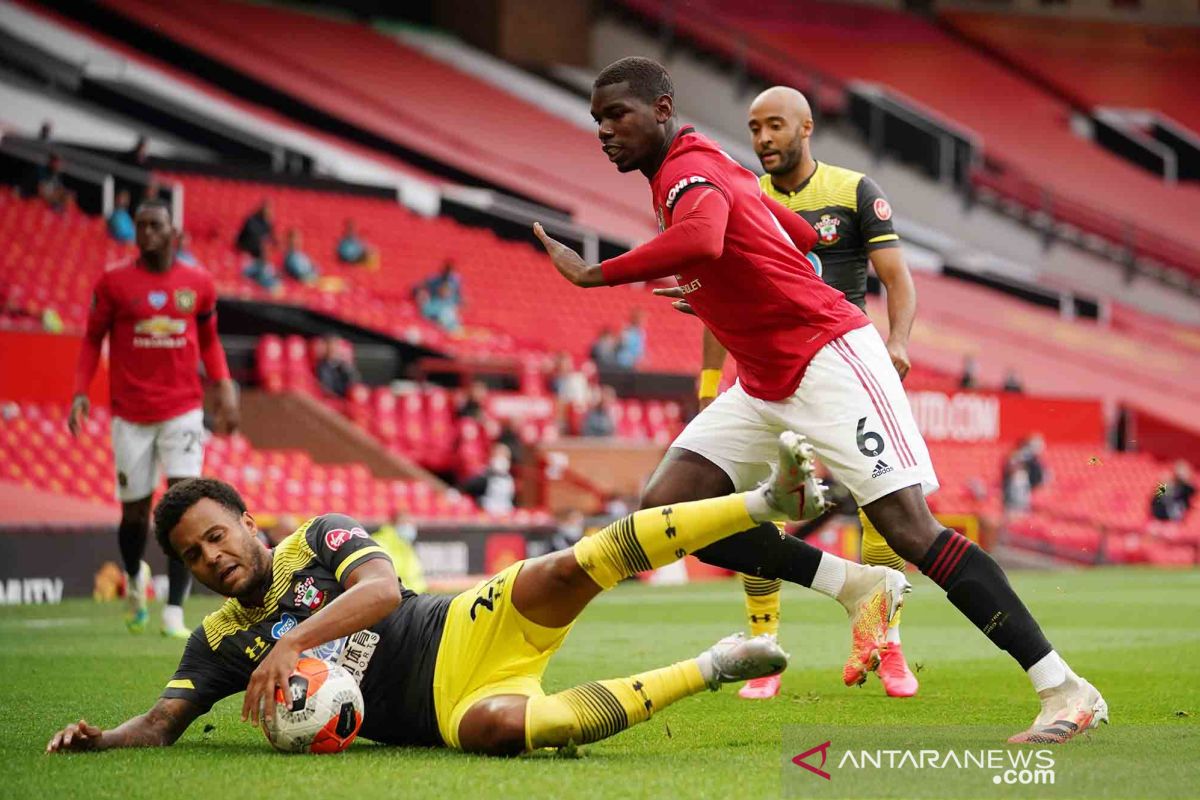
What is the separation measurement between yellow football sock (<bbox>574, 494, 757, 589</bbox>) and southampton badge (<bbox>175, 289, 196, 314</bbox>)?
5360 millimetres

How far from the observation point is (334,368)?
1902cm

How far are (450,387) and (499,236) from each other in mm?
7794

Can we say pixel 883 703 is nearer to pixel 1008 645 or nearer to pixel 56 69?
pixel 1008 645

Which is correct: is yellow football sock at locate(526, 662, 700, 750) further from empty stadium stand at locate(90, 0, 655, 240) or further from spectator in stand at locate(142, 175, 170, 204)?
empty stadium stand at locate(90, 0, 655, 240)

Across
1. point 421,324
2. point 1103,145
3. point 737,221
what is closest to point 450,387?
point 421,324

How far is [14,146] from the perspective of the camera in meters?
21.5

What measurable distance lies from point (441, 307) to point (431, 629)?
17761mm

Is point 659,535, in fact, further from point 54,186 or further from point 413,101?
point 413,101

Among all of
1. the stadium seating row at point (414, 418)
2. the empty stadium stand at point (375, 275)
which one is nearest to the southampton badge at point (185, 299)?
the empty stadium stand at point (375, 275)

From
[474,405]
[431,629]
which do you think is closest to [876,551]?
[431,629]

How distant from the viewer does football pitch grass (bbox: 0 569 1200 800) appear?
4.15 meters

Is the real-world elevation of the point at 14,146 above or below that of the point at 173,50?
below

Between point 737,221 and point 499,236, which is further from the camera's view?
point 499,236

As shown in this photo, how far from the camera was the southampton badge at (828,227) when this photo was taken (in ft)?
22.0
